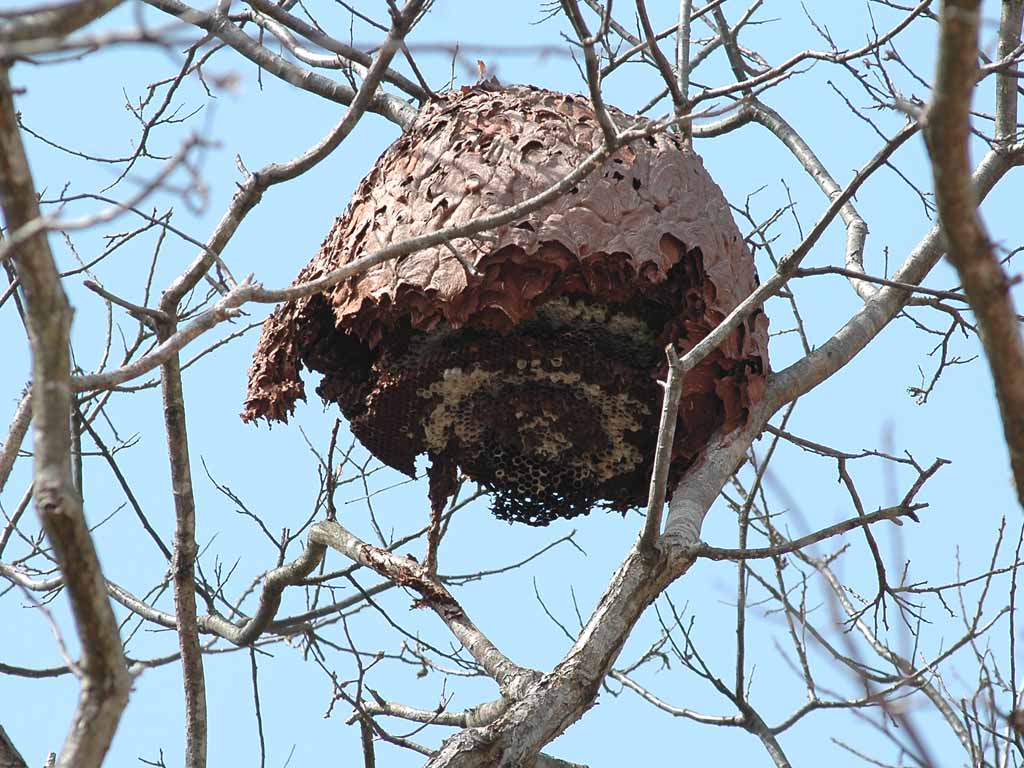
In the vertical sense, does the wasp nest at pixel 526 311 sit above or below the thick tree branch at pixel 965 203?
above

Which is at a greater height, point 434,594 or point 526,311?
point 526,311

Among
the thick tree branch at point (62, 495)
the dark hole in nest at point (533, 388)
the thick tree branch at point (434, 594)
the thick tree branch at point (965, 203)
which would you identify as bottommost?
the thick tree branch at point (62, 495)

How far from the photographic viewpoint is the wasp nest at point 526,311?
13.1ft

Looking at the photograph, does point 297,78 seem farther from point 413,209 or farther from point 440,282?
point 440,282

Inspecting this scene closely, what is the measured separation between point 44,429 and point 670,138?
2.93 metres

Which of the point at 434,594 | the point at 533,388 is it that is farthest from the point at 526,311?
the point at 434,594

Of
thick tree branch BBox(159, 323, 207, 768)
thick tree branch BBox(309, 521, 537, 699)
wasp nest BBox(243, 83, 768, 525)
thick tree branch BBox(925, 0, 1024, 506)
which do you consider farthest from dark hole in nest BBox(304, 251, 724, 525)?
thick tree branch BBox(925, 0, 1024, 506)

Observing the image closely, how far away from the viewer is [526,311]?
3953 mm

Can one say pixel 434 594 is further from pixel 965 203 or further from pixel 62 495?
pixel 965 203

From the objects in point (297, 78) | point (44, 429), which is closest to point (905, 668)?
point (44, 429)

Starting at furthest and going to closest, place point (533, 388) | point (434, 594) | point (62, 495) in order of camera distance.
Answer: point (533, 388), point (434, 594), point (62, 495)

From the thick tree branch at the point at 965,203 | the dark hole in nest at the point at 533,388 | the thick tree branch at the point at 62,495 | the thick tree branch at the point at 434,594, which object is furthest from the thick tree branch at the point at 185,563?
the thick tree branch at the point at 965,203

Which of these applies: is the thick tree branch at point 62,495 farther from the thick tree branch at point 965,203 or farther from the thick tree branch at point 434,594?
the thick tree branch at point 434,594

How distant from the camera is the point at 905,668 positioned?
3.38 metres
